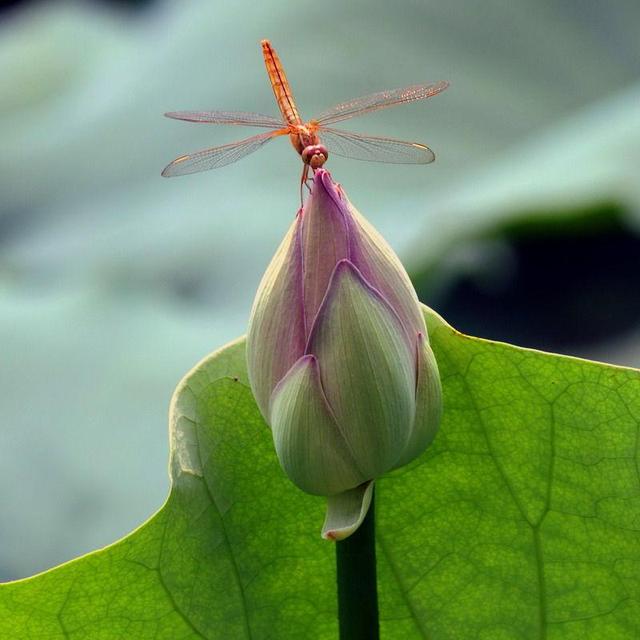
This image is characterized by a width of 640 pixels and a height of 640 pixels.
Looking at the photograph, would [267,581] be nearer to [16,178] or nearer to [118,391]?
[118,391]

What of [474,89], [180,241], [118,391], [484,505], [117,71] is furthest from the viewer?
[117,71]

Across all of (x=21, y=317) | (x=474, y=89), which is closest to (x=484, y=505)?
(x=21, y=317)

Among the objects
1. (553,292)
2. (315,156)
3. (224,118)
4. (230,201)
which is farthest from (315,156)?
(230,201)

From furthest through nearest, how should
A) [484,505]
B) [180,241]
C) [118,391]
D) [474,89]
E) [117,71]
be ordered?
[117,71]
[474,89]
[180,241]
[118,391]
[484,505]

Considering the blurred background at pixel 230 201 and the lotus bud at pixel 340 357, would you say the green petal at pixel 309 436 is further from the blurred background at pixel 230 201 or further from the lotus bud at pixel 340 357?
the blurred background at pixel 230 201

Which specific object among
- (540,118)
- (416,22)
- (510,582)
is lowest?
(540,118)

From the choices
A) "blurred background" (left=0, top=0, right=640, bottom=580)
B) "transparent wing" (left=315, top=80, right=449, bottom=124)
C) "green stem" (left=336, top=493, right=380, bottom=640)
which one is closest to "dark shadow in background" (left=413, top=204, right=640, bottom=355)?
"blurred background" (left=0, top=0, right=640, bottom=580)

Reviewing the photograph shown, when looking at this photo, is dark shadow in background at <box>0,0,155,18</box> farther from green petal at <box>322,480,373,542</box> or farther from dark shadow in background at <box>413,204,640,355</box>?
green petal at <box>322,480,373,542</box>
